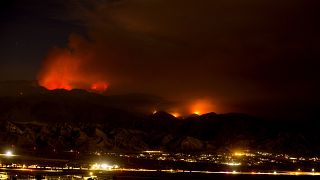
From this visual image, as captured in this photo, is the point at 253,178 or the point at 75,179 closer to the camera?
the point at 75,179

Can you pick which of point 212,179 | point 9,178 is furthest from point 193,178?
point 9,178

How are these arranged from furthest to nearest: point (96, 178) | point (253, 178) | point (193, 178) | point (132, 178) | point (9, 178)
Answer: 1. point (253, 178)
2. point (193, 178)
3. point (132, 178)
4. point (96, 178)
5. point (9, 178)

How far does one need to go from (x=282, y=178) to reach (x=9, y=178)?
322 ft

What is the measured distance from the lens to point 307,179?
18700 cm

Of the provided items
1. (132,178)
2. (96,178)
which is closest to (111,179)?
(96,178)

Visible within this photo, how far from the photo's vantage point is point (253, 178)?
583 ft

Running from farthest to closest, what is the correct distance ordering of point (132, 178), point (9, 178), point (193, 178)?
1. point (193, 178)
2. point (132, 178)
3. point (9, 178)

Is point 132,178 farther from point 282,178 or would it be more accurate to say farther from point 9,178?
point 282,178

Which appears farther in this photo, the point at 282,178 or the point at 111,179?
the point at 282,178

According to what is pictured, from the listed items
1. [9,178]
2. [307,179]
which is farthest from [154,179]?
[307,179]

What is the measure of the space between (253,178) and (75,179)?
72.2 metres

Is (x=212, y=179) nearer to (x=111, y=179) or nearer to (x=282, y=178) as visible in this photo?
(x=282, y=178)

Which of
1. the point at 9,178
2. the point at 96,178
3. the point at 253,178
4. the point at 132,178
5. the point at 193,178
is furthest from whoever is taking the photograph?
the point at 253,178

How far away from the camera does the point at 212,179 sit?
168 m
